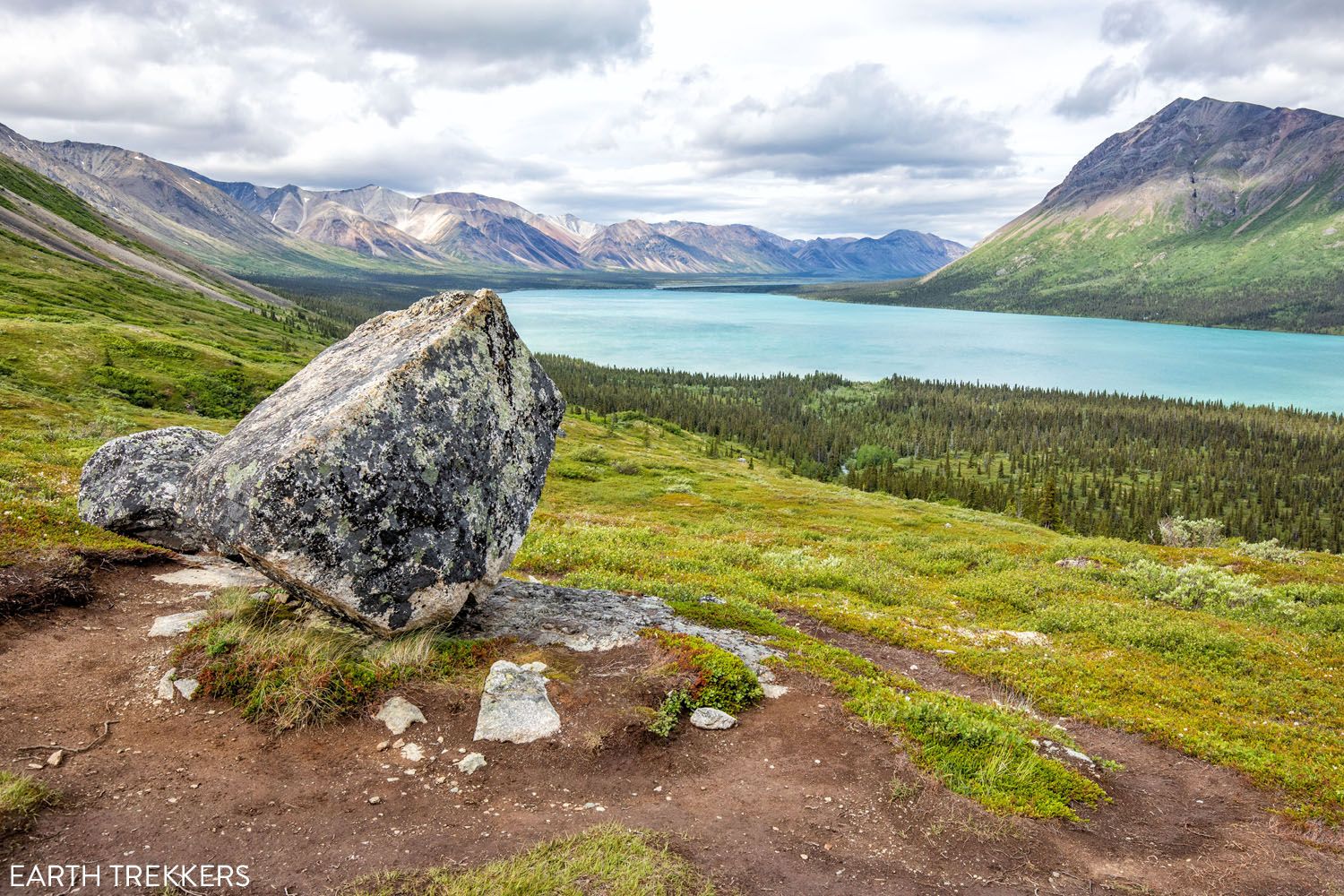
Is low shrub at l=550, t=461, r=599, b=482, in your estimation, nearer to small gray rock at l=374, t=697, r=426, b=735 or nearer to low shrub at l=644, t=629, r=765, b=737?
low shrub at l=644, t=629, r=765, b=737

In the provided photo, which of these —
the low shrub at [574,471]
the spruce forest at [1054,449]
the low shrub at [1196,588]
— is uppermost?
the low shrub at [1196,588]

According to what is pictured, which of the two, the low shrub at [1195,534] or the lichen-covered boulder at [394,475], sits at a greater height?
the lichen-covered boulder at [394,475]

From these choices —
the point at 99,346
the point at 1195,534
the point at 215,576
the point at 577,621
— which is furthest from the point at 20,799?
the point at 99,346

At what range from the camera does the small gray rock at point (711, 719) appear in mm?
11500

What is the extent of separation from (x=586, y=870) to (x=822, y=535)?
32.2m

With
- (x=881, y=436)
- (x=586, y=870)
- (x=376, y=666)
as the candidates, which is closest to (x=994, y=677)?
(x=586, y=870)

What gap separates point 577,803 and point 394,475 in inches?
242

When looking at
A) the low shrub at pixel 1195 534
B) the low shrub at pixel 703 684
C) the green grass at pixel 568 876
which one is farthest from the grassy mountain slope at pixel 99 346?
the low shrub at pixel 1195 534

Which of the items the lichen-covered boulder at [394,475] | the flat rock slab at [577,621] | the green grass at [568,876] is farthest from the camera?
the flat rock slab at [577,621]

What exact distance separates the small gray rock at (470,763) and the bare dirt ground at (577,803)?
13cm

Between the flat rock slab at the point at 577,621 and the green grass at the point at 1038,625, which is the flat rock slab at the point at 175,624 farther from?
the green grass at the point at 1038,625

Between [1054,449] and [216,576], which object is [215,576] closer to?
[216,576]

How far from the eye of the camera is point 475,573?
13.3m

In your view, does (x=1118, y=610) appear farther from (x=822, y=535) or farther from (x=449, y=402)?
(x=449, y=402)
